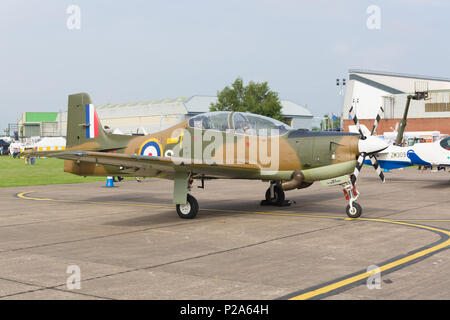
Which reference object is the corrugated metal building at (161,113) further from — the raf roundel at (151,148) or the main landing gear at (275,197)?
the raf roundel at (151,148)

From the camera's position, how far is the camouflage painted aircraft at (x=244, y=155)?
36.2ft

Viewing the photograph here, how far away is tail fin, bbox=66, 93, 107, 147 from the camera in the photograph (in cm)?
1420

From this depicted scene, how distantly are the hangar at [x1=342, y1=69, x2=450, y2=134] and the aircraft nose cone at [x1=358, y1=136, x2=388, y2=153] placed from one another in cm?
5439

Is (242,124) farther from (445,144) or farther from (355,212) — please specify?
(445,144)

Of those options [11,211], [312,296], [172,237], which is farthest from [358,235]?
[11,211]

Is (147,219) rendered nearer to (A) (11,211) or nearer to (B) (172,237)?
(B) (172,237)

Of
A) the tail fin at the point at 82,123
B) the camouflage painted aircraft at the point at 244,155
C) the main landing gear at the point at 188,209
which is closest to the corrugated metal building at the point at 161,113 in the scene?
the tail fin at the point at 82,123

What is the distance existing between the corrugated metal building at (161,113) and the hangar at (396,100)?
46.2ft

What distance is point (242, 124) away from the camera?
11906 millimetres

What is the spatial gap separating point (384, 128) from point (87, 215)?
60.2m

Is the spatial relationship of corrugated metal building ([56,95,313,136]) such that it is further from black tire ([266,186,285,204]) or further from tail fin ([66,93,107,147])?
black tire ([266,186,285,204])

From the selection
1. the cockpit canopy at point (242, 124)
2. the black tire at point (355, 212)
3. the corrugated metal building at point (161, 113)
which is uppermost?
the corrugated metal building at point (161, 113)

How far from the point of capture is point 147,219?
1179 cm
